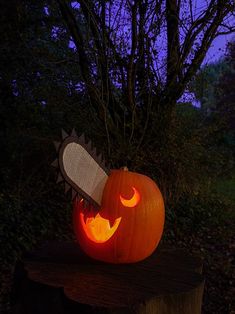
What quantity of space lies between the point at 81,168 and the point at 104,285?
57 cm

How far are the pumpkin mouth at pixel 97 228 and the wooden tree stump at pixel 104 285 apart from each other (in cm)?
16

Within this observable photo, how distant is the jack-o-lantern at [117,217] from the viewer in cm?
229

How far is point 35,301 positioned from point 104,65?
11.5ft

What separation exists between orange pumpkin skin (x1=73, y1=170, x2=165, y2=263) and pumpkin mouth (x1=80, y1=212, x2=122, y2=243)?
0.06 ft

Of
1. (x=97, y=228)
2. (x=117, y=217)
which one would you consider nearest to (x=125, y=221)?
(x=117, y=217)

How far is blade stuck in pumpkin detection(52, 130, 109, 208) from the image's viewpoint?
6.37 feet

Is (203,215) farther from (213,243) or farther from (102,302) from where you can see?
(102,302)

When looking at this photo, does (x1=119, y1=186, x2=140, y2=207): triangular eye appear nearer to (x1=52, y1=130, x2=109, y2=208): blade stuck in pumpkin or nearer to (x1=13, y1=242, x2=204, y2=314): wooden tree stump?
(x1=52, y1=130, x2=109, y2=208): blade stuck in pumpkin

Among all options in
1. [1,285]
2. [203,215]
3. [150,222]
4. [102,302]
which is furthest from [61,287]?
[203,215]

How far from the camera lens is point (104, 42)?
5.09m

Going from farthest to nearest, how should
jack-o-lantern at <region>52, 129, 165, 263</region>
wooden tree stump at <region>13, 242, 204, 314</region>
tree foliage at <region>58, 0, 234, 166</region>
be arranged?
tree foliage at <region>58, 0, 234, 166</region> → jack-o-lantern at <region>52, 129, 165, 263</region> → wooden tree stump at <region>13, 242, 204, 314</region>

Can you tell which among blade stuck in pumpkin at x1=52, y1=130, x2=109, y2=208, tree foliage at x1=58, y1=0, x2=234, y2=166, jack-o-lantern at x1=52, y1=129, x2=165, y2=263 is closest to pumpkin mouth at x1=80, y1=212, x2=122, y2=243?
jack-o-lantern at x1=52, y1=129, x2=165, y2=263

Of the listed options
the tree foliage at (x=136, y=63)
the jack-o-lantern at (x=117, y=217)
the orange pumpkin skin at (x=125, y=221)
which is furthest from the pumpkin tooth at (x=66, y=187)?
the tree foliage at (x=136, y=63)

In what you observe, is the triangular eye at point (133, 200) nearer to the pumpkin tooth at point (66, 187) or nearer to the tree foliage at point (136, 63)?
the pumpkin tooth at point (66, 187)
